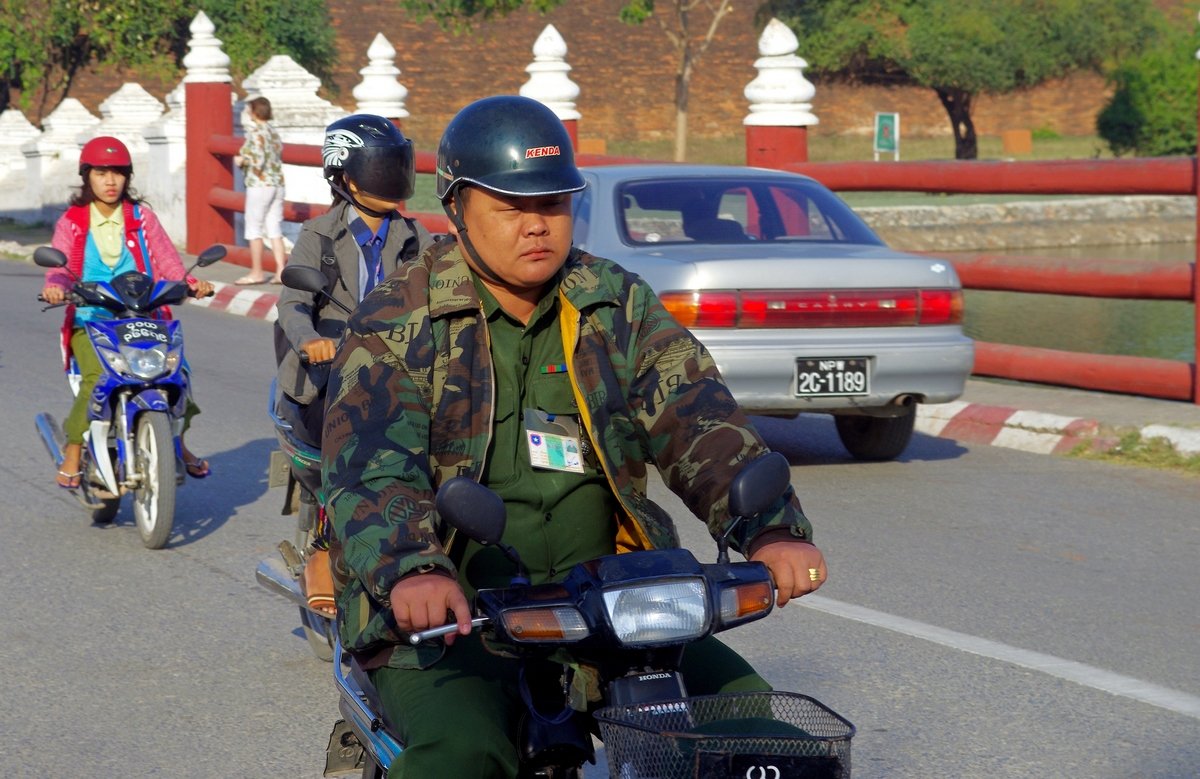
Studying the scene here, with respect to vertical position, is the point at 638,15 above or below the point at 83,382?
above

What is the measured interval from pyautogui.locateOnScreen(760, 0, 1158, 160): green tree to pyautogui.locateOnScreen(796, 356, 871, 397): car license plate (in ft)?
148

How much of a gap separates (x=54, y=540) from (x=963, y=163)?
650cm

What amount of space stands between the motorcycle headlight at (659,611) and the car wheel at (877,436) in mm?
6740

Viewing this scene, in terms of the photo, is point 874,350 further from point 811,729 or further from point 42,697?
point 811,729

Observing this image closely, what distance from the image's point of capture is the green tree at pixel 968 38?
52656 millimetres

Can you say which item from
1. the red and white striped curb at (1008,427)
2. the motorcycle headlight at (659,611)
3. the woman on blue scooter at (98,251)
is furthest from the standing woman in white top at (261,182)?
the motorcycle headlight at (659,611)

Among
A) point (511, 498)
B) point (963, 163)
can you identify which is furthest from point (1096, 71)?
point (511, 498)

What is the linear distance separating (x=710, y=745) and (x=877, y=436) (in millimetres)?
7099

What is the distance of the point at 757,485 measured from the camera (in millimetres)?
2727

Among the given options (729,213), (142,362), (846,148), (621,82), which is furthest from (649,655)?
(846,148)

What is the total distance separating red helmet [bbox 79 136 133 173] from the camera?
7.39m

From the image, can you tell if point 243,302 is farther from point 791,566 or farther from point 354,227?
point 791,566

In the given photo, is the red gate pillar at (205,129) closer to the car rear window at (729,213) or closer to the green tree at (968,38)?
the car rear window at (729,213)

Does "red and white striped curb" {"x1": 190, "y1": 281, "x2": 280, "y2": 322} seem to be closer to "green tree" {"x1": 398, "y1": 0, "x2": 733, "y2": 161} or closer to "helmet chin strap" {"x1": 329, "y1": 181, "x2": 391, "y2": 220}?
"helmet chin strap" {"x1": 329, "y1": 181, "x2": 391, "y2": 220}
